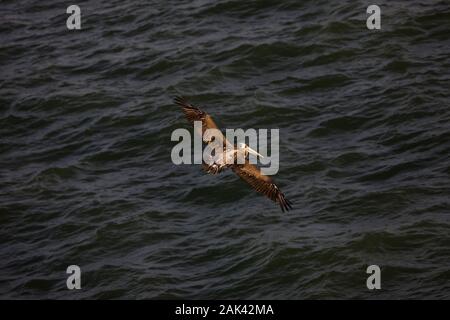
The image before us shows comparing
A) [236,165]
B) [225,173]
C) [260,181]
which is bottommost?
[260,181]

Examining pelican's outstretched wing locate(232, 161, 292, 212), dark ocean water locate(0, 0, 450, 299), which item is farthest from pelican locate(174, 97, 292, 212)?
dark ocean water locate(0, 0, 450, 299)

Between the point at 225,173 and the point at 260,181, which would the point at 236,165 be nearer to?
the point at 260,181

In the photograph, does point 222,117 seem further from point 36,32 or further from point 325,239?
point 36,32

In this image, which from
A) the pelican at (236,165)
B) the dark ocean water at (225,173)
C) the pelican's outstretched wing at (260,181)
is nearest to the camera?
the pelican at (236,165)

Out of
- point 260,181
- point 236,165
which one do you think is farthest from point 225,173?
point 236,165

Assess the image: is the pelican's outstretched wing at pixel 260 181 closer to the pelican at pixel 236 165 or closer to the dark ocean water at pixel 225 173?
the pelican at pixel 236 165

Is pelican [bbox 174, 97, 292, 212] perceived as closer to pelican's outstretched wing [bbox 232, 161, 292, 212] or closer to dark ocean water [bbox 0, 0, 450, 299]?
pelican's outstretched wing [bbox 232, 161, 292, 212]

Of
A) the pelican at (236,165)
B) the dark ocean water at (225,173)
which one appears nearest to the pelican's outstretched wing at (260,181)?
the pelican at (236,165)

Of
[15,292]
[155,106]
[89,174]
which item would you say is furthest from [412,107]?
[15,292]
